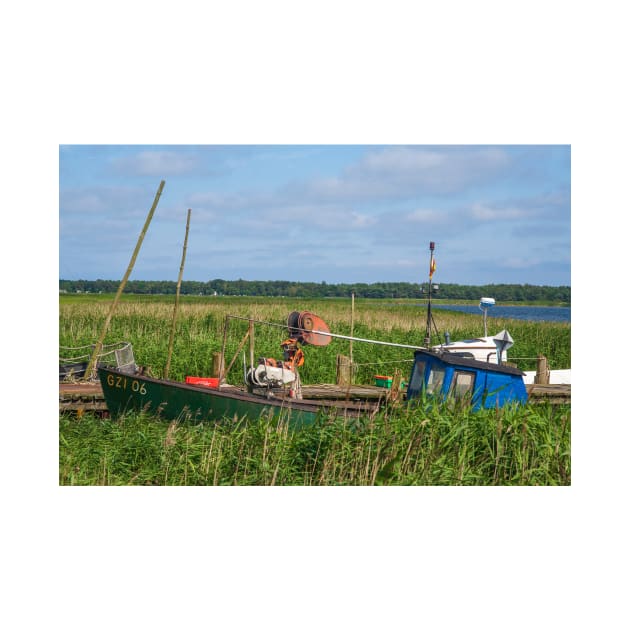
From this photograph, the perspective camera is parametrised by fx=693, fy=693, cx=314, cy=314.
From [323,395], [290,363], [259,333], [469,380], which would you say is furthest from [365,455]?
[259,333]

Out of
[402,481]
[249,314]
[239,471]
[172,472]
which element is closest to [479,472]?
[402,481]

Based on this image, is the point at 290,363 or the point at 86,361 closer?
the point at 290,363

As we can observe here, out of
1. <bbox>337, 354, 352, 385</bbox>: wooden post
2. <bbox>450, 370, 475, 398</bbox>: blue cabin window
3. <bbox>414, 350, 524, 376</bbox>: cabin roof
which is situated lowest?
<bbox>337, 354, 352, 385</bbox>: wooden post

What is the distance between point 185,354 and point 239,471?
8.91 metres

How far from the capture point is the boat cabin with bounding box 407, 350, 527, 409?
8938 millimetres

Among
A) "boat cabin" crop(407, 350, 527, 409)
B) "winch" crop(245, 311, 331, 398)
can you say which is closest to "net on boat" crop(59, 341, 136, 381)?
"winch" crop(245, 311, 331, 398)

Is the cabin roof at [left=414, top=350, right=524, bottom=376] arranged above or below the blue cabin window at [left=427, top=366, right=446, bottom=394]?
above

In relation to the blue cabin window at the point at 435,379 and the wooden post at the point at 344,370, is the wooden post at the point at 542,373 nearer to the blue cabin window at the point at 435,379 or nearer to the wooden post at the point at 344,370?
the wooden post at the point at 344,370

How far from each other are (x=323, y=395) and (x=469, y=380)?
5.25 meters

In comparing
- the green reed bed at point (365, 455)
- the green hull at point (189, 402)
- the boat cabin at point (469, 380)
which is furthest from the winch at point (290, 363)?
the green reed bed at point (365, 455)

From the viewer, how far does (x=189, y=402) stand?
10.2 meters

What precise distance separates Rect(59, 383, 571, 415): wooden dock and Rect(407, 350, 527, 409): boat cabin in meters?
2.25

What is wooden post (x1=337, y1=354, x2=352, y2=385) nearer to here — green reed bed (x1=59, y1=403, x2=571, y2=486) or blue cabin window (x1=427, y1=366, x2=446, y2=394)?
blue cabin window (x1=427, y1=366, x2=446, y2=394)

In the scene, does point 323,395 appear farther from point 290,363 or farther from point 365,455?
point 365,455
